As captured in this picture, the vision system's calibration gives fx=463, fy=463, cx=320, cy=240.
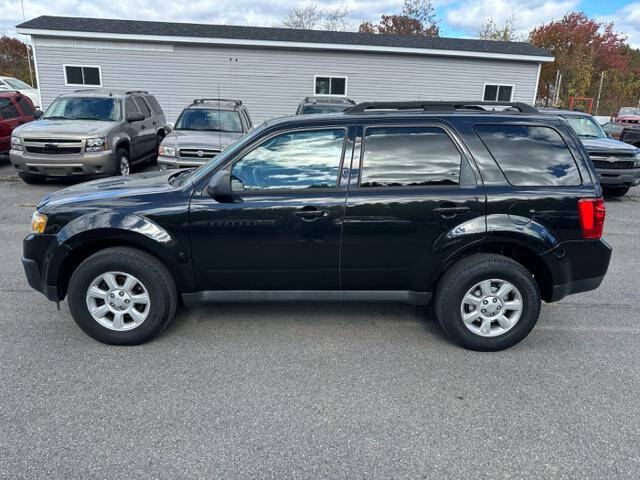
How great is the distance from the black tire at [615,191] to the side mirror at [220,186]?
31.8 ft

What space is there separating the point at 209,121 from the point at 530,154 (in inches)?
302

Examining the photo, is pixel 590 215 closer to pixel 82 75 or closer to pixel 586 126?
pixel 586 126

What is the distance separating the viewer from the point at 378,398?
9.79ft

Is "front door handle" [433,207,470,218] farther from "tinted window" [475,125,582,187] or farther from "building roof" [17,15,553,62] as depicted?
"building roof" [17,15,553,62]

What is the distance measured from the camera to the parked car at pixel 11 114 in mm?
11680

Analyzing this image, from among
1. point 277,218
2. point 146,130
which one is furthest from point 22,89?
point 277,218

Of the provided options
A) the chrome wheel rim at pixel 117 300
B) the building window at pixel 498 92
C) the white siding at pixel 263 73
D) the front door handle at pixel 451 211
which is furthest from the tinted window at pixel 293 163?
the building window at pixel 498 92

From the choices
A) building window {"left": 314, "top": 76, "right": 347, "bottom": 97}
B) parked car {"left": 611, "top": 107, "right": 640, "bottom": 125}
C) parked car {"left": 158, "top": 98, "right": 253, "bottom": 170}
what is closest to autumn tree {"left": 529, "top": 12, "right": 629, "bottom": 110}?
parked car {"left": 611, "top": 107, "right": 640, "bottom": 125}

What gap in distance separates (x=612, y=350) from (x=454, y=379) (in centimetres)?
144

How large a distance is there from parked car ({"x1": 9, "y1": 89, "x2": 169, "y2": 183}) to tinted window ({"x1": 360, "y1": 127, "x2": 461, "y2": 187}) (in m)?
7.31

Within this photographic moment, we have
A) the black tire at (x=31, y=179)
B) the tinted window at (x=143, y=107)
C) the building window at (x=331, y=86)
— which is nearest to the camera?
the black tire at (x=31, y=179)

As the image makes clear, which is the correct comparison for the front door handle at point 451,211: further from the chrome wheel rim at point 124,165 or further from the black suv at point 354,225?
the chrome wheel rim at point 124,165

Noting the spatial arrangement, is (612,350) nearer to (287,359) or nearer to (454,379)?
(454,379)

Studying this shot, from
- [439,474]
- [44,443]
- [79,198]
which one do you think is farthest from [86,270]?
[439,474]
